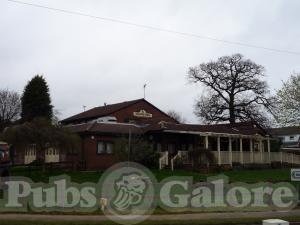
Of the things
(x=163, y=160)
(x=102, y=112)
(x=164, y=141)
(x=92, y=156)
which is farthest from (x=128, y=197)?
(x=102, y=112)

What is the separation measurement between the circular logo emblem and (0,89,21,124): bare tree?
50.2 meters

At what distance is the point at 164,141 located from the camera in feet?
144

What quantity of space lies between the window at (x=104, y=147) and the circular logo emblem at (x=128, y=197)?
11.2 meters

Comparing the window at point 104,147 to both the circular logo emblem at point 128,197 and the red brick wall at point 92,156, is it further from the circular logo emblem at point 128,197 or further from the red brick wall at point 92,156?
the circular logo emblem at point 128,197

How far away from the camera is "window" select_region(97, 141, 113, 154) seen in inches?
1579

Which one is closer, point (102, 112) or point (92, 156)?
point (92, 156)

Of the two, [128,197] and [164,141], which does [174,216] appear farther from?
[164,141]

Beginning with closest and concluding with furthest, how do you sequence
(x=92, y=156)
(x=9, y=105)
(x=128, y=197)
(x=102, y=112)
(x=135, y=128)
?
(x=128, y=197), (x=92, y=156), (x=135, y=128), (x=102, y=112), (x=9, y=105)

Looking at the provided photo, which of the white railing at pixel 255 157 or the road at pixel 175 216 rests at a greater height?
the white railing at pixel 255 157

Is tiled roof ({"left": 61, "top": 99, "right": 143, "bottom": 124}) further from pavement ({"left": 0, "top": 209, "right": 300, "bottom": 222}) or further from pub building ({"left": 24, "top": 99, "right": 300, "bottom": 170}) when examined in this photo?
pavement ({"left": 0, "top": 209, "right": 300, "bottom": 222})

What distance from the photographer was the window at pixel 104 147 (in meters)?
40.1

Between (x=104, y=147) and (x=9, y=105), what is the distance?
4121cm

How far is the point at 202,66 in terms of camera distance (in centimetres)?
6888

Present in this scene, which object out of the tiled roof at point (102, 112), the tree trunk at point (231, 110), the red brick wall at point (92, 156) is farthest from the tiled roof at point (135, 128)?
the tree trunk at point (231, 110)
